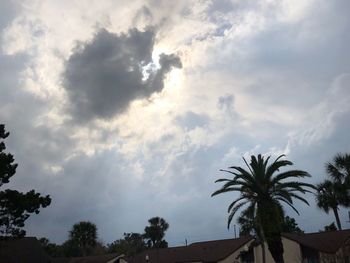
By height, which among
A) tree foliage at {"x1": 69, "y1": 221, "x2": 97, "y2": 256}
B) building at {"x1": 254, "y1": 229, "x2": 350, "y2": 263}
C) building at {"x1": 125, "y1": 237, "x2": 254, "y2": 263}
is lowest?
building at {"x1": 254, "y1": 229, "x2": 350, "y2": 263}

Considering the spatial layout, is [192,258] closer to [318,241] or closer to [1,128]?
[318,241]

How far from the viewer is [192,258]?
6569 cm

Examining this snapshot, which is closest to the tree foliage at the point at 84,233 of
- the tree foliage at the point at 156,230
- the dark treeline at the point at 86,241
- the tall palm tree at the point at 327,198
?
the dark treeline at the point at 86,241

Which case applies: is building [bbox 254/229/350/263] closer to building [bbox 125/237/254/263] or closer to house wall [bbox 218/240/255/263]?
building [bbox 125/237/254/263]

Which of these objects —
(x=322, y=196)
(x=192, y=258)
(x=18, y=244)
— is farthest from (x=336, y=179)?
(x=18, y=244)

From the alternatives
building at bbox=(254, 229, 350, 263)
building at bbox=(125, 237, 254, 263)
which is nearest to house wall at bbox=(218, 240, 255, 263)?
building at bbox=(125, 237, 254, 263)

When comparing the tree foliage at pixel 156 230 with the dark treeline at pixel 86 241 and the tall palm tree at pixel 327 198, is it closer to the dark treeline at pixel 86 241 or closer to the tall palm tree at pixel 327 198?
the dark treeline at pixel 86 241

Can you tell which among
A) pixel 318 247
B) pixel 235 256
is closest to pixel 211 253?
pixel 235 256

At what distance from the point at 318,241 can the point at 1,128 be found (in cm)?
3718

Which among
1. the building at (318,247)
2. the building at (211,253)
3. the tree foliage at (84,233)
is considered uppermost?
the tree foliage at (84,233)

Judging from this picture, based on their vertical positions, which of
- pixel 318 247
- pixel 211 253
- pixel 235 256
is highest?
pixel 211 253

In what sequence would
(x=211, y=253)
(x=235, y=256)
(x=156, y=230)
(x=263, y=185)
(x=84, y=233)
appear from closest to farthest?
(x=263, y=185) < (x=235, y=256) < (x=211, y=253) < (x=84, y=233) < (x=156, y=230)

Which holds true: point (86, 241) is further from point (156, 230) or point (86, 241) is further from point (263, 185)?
point (263, 185)

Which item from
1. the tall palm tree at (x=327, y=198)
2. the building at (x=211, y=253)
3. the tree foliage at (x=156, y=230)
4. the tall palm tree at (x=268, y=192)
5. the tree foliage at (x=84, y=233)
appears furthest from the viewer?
the tree foliage at (x=156, y=230)
